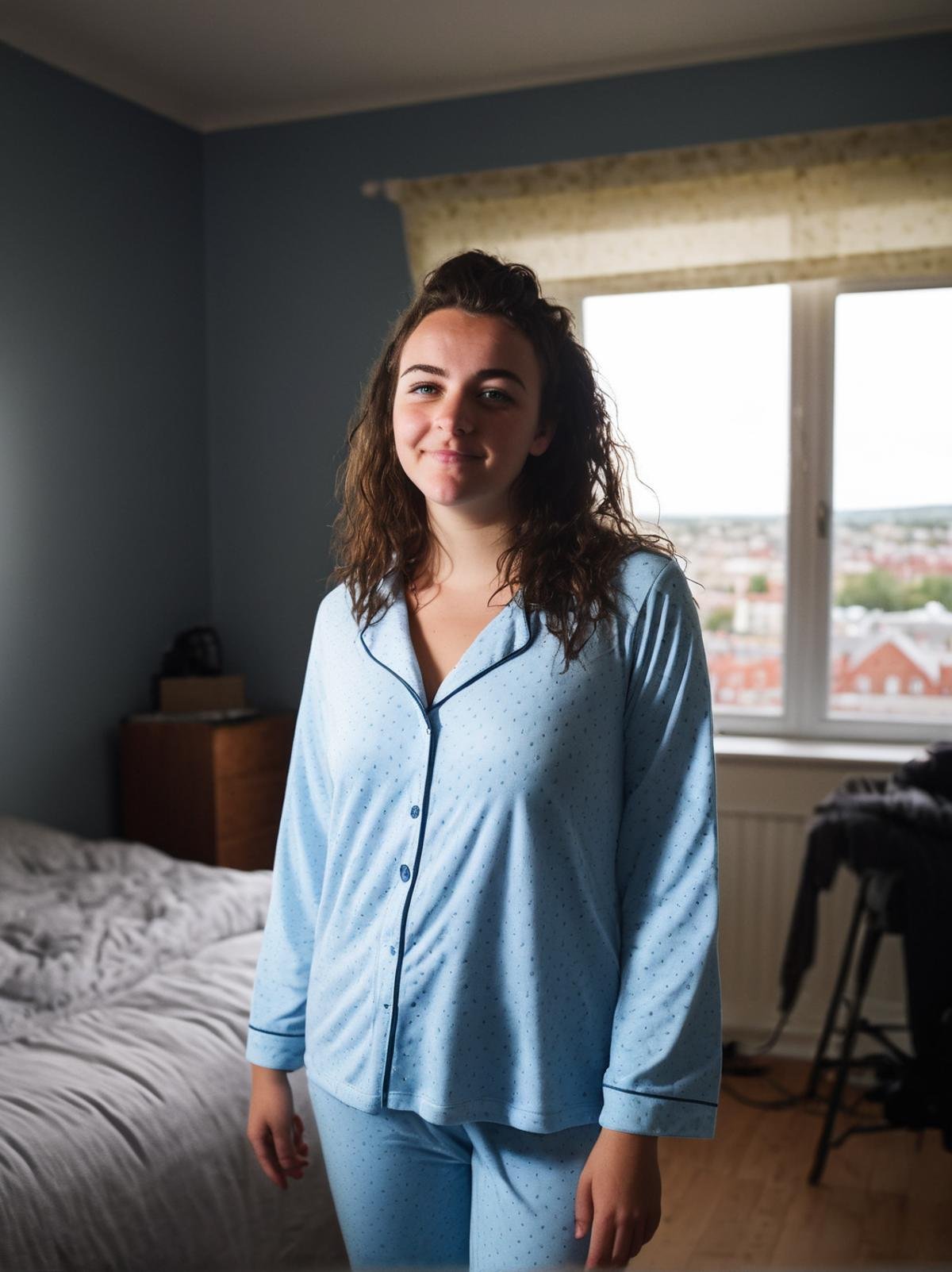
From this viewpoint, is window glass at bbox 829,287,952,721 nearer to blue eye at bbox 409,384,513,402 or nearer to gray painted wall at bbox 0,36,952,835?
gray painted wall at bbox 0,36,952,835

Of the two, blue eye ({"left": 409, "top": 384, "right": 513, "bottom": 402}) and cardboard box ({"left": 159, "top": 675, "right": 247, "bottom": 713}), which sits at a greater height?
blue eye ({"left": 409, "top": 384, "right": 513, "bottom": 402})

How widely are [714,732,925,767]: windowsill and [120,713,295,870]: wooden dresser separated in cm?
136

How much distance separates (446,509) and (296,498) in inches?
116

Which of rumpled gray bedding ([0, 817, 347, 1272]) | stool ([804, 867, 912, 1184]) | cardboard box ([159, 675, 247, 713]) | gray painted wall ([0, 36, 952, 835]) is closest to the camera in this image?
rumpled gray bedding ([0, 817, 347, 1272])

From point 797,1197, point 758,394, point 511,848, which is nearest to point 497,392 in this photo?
point 511,848

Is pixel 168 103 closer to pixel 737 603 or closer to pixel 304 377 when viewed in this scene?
pixel 304 377

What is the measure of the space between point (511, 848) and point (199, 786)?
271 centimetres

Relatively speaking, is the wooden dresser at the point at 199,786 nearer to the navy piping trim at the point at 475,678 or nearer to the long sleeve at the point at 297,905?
the long sleeve at the point at 297,905

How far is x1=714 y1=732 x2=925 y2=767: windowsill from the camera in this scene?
3.35 metres

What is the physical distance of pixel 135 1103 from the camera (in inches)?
71.4

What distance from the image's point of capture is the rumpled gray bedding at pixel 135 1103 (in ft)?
5.43

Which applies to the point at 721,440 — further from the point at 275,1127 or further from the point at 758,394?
the point at 275,1127

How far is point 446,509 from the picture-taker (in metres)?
1.17

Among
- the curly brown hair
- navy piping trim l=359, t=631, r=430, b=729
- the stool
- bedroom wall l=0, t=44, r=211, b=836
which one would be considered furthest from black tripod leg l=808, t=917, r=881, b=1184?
bedroom wall l=0, t=44, r=211, b=836
